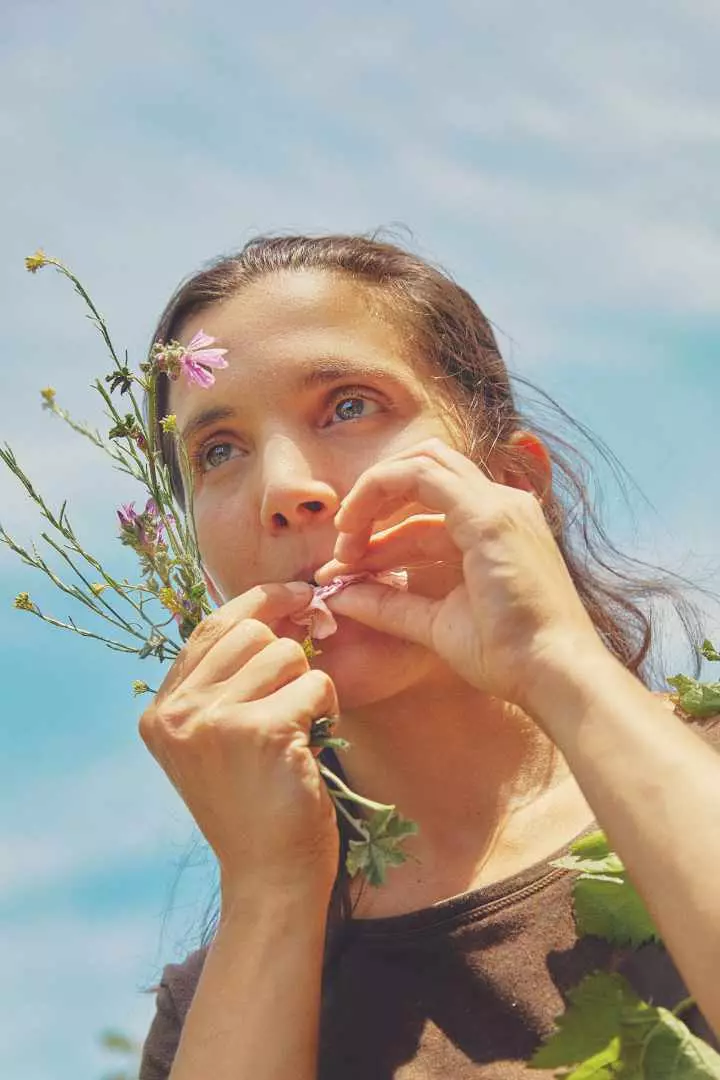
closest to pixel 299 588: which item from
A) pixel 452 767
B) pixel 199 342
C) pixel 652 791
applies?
pixel 199 342

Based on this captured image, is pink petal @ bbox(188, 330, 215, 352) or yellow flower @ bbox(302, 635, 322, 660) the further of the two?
pink petal @ bbox(188, 330, 215, 352)

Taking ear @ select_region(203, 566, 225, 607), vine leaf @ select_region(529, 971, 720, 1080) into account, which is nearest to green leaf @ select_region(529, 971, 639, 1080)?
vine leaf @ select_region(529, 971, 720, 1080)

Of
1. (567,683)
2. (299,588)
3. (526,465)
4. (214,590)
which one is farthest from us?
(526,465)

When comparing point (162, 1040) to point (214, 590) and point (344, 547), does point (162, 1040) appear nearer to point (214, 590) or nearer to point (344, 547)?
point (214, 590)

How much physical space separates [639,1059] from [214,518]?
61.8 inches

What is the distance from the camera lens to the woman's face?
9.21ft

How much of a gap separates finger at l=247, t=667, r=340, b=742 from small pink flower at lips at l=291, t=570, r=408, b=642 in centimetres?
26

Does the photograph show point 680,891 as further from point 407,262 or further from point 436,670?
point 407,262

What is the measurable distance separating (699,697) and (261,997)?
1.17 metres

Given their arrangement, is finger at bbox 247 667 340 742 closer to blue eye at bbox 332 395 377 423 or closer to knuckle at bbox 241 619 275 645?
knuckle at bbox 241 619 275 645

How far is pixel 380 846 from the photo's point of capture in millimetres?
2074

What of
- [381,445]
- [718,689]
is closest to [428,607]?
[381,445]

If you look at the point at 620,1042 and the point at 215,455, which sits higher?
the point at 215,455

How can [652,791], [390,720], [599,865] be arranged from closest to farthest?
1. [652,791]
2. [599,865]
3. [390,720]
